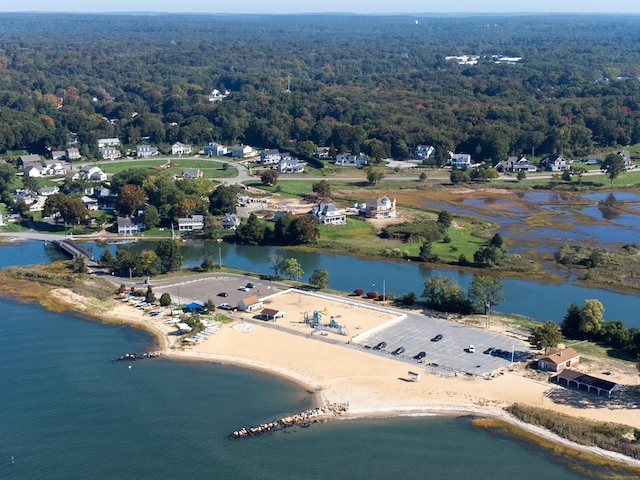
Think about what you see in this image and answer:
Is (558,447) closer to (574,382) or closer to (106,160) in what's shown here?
(574,382)

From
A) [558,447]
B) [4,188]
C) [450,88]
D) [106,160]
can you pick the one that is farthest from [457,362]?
[450,88]

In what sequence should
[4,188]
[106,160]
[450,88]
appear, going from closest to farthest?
[4,188], [106,160], [450,88]

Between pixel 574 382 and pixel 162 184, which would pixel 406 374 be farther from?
pixel 162 184

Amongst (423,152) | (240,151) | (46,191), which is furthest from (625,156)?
(46,191)

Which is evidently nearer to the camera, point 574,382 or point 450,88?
point 574,382

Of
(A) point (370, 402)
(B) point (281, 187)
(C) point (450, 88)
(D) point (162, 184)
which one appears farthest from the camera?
(C) point (450, 88)
